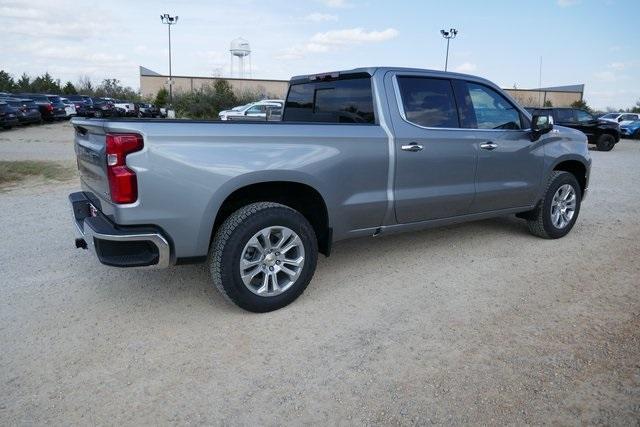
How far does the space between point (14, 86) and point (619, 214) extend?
206 feet

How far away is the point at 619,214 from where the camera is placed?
7.20 m

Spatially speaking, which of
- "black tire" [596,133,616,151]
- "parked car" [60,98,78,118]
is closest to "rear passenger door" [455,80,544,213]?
"black tire" [596,133,616,151]

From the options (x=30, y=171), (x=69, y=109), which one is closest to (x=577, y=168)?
(x=30, y=171)

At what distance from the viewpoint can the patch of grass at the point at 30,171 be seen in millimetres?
9281

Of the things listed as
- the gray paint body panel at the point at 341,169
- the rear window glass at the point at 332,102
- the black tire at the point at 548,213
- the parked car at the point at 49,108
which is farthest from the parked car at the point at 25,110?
the black tire at the point at 548,213

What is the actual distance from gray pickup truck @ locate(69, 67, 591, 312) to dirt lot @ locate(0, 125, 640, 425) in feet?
1.51

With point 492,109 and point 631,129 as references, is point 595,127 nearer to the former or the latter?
point 631,129

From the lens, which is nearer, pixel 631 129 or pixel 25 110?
pixel 25 110

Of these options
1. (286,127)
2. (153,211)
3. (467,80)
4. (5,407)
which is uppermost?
(467,80)

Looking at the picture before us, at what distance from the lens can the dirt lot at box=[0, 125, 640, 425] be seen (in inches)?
Result: 103

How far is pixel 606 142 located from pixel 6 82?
192 feet

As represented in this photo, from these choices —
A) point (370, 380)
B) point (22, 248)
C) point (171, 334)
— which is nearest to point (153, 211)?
point (171, 334)

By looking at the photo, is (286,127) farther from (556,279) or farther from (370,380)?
(556,279)

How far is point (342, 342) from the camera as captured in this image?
3281mm
